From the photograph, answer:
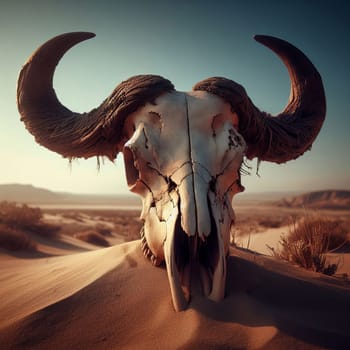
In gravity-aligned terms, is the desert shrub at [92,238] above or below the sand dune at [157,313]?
below

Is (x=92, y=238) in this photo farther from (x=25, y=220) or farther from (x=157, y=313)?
(x=157, y=313)

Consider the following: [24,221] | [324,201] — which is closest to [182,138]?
[24,221]

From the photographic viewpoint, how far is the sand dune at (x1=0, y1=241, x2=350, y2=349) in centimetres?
148

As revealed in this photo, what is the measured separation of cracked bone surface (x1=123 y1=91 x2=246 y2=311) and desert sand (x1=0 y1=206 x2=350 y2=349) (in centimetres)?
17

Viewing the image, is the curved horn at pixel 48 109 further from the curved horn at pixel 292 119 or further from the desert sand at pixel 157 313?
the curved horn at pixel 292 119

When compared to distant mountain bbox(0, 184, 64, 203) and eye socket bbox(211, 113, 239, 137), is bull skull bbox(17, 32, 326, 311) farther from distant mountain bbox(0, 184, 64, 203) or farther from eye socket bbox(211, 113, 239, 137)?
distant mountain bbox(0, 184, 64, 203)

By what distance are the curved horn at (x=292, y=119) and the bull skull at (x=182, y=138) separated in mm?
Result: 12

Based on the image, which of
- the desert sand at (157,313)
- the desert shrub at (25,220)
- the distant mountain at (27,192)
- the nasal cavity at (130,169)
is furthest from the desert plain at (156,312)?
the distant mountain at (27,192)

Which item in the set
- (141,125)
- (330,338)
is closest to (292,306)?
(330,338)

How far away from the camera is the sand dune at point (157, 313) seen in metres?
1.48

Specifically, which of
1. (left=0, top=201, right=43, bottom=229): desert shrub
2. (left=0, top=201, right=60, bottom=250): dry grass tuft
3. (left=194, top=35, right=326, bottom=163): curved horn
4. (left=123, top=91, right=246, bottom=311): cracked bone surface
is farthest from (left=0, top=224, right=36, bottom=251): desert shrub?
(left=194, top=35, right=326, bottom=163): curved horn

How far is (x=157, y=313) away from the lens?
5.70 feet

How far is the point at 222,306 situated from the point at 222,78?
75.7 inches

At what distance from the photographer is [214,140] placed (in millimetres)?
2225
